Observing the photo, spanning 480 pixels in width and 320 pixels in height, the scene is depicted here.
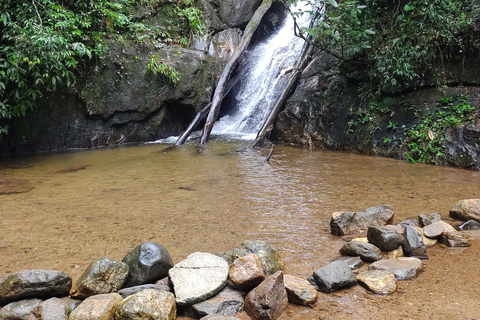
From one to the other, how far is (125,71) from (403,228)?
795 cm

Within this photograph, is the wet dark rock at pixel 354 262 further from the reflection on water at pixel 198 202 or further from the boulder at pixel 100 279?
the boulder at pixel 100 279

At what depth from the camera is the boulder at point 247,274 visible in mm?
2043

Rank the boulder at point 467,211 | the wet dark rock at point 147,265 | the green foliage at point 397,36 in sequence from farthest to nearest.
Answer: the green foliage at point 397,36 < the boulder at point 467,211 < the wet dark rock at point 147,265

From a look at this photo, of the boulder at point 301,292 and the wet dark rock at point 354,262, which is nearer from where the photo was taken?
the boulder at point 301,292

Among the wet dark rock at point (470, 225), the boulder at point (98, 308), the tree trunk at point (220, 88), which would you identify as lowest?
the wet dark rock at point (470, 225)

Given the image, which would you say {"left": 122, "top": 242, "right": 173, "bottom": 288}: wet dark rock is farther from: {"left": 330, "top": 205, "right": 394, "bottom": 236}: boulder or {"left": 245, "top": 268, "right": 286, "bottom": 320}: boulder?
{"left": 330, "top": 205, "right": 394, "bottom": 236}: boulder

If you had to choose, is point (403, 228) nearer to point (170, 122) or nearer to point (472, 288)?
point (472, 288)

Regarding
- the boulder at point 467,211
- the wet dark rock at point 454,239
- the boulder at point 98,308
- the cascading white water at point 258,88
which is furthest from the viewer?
the cascading white water at point 258,88

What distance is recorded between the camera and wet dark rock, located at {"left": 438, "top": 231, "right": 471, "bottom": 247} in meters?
2.68

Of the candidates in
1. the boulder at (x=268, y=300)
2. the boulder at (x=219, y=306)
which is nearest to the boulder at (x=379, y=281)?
the boulder at (x=268, y=300)

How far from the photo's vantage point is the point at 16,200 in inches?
157

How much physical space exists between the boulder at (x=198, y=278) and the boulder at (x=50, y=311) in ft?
2.02

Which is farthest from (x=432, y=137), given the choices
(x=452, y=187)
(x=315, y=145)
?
(x=315, y=145)

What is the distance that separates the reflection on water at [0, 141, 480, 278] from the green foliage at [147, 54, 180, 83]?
11.0 ft
